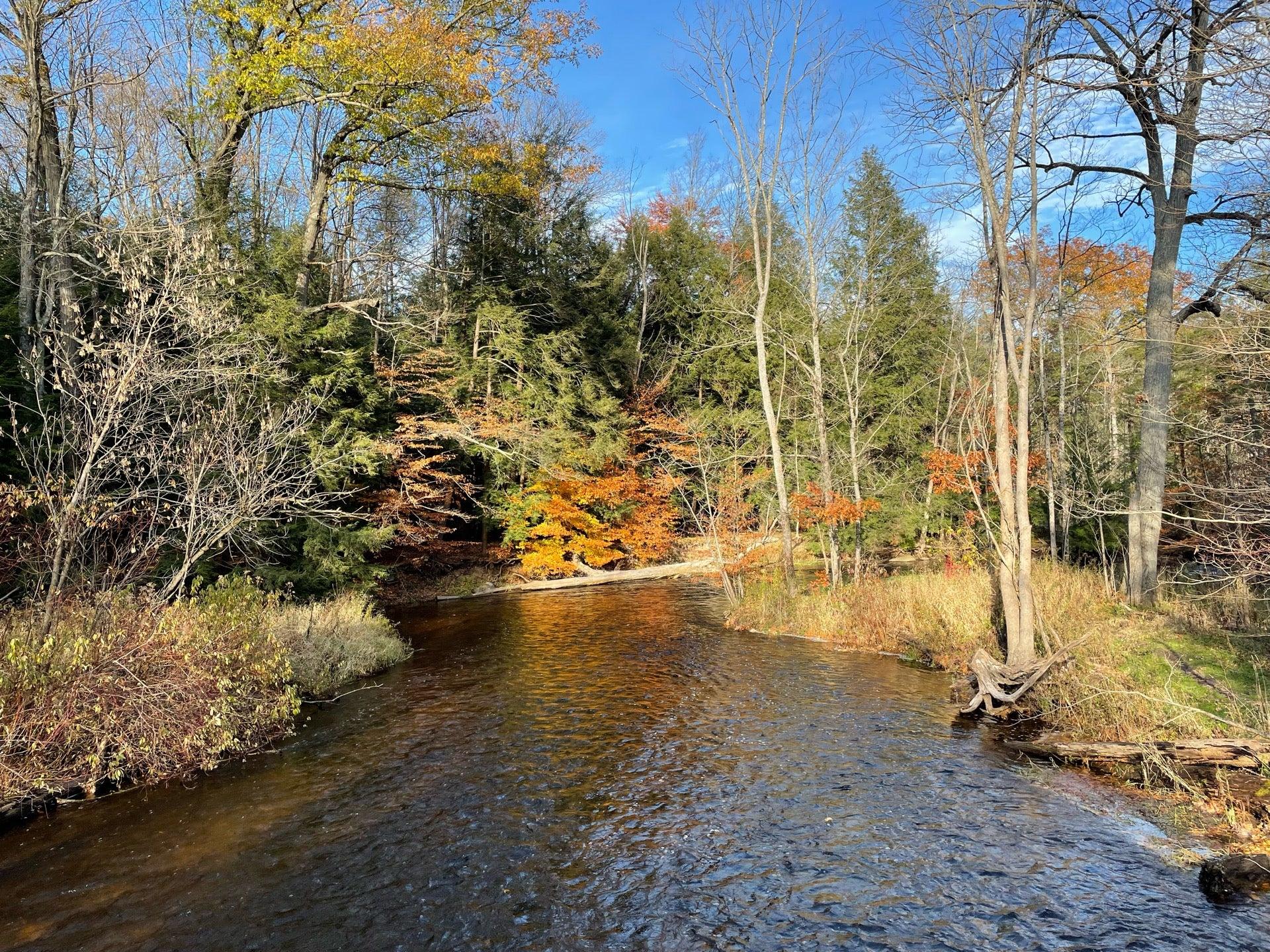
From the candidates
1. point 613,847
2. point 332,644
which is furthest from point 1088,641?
point 332,644

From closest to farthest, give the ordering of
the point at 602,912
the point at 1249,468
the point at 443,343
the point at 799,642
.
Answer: the point at 602,912
the point at 1249,468
the point at 799,642
the point at 443,343

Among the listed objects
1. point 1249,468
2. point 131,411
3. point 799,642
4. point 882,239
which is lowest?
point 799,642

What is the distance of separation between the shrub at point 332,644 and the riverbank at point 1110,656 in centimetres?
743

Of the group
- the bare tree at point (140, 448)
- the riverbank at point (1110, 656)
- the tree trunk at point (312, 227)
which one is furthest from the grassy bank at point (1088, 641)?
the tree trunk at point (312, 227)

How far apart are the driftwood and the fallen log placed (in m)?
13.6

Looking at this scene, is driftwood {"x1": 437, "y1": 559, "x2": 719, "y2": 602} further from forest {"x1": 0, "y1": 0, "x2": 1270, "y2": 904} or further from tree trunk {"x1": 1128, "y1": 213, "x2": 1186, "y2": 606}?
tree trunk {"x1": 1128, "y1": 213, "x2": 1186, "y2": 606}

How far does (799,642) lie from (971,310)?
14.3 m

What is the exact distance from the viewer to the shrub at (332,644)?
10.2 metres

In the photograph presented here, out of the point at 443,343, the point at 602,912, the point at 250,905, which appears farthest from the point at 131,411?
the point at 443,343

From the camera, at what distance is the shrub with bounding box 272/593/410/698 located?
10.2 metres

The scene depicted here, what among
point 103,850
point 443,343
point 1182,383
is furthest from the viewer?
point 443,343

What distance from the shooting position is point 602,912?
4.98 m

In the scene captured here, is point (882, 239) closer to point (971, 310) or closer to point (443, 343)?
point (971, 310)

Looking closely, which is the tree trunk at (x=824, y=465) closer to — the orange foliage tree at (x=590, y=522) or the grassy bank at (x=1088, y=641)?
the grassy bank at (x=1088, y=641)
